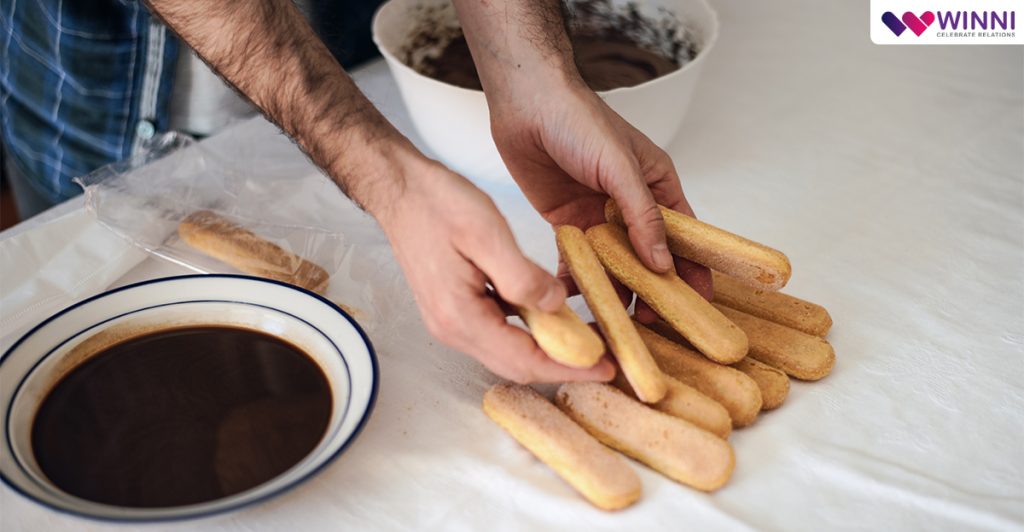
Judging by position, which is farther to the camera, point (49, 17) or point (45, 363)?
point (49, 17)

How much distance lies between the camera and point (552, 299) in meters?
0.79

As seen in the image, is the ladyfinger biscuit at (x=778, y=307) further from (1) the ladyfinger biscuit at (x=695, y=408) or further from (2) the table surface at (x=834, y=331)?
(1) the ladyfinger biscuit at (x=695, y=408)

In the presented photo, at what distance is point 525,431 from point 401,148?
11.5 inches

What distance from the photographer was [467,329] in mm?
792

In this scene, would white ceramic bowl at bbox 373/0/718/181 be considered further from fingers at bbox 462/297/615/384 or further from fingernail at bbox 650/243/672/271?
fingers at bbox 462/297/615/384

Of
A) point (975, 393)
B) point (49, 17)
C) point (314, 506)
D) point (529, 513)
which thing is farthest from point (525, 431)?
point (49, 17)

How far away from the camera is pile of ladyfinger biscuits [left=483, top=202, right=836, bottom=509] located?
0.79 meters

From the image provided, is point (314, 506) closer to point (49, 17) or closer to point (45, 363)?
point (45, 363)

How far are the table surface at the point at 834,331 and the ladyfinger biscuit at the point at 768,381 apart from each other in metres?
0.02

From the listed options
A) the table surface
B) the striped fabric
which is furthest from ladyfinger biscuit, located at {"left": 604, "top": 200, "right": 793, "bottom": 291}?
the striped fabric

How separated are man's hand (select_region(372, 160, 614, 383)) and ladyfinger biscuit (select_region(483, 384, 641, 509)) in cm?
4

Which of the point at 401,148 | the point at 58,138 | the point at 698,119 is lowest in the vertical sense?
the point at 58,138

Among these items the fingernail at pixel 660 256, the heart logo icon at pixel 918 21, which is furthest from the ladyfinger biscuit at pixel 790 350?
the heart logo icon at pixel 918 21

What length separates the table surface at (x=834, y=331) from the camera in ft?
2.61
